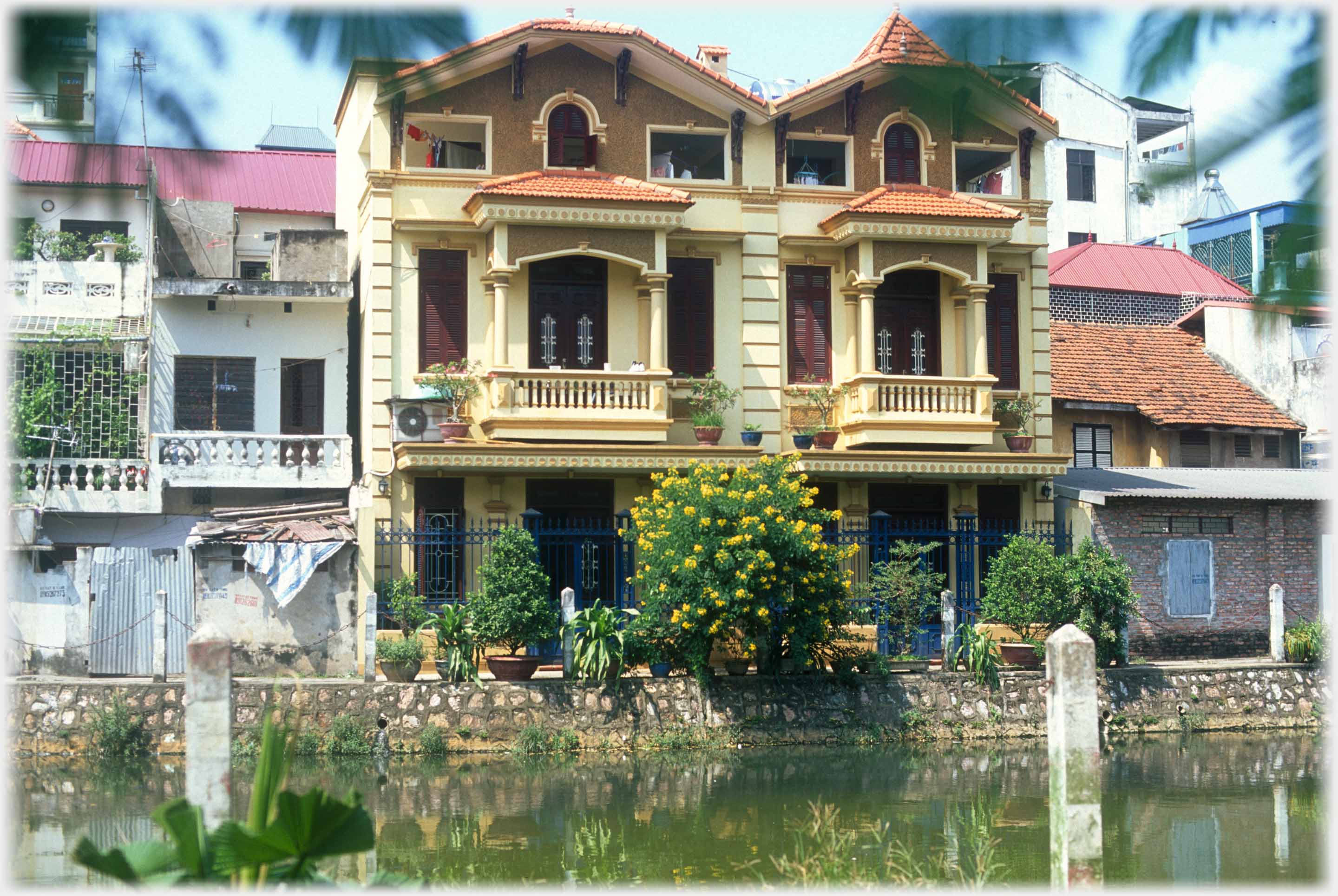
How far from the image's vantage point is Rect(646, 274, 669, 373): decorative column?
800 inches

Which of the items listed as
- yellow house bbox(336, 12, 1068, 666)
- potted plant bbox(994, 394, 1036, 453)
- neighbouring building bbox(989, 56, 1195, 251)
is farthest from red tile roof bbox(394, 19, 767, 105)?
neighbouring building bbox(989, 56, 1195, 251)

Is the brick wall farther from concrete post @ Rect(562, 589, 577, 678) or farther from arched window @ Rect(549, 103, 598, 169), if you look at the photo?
arched window @ Rect(549, 103, 598, 169)

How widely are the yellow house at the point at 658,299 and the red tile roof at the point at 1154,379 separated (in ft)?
13.6

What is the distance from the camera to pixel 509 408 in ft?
65.0

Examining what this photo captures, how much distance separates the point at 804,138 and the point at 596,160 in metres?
3.28

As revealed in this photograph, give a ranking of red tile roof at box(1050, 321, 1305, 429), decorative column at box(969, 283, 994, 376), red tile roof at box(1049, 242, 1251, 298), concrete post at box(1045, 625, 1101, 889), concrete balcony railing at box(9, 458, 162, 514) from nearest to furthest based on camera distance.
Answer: concrete post at box(1045, 625, 1101, 889), concrete balcony railing at box(9, 458, 162, 514), decorative column at box(969, 283, 994, 376), red tile roof at box(1050, 321, 1305, 429), red tile roof at box(1049, 242, 1251, 298)

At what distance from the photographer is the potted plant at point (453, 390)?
1988 cm

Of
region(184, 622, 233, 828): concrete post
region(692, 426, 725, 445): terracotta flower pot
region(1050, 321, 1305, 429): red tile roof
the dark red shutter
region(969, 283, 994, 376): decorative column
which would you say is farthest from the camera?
region(1050, 321, 1305, 429): red tile roof

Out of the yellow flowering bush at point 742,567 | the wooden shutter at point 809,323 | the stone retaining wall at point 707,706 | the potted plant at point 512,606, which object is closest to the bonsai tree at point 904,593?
the stone retaining wall at point 707,706

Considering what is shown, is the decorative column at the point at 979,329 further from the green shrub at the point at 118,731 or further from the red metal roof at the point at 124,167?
the red metal roof at the point at 124,167

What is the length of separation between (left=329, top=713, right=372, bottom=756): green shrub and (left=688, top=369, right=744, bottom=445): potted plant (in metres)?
6.54

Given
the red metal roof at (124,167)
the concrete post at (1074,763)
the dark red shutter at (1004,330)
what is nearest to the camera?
the red metal roof at (124,167)

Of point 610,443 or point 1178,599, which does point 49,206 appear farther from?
point 1178,599

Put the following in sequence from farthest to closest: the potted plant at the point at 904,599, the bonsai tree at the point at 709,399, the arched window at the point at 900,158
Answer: the arched window at the point at 900,158 → the bonsai tree at the point at 709,399 → the potted plant at the point at 904,599
